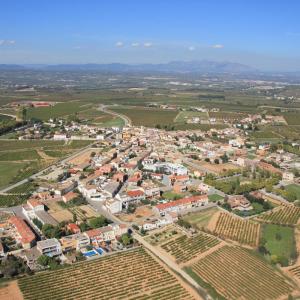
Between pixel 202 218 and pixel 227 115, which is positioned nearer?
pixel 202 218

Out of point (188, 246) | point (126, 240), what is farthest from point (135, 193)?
point (188, 246)

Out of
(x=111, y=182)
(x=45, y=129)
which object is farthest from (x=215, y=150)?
(x=45, y=129)

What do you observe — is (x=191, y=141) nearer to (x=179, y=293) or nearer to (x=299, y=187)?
(x=299, y=187)

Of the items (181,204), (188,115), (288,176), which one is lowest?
(181,204)

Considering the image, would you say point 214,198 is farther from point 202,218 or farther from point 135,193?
point 135,193

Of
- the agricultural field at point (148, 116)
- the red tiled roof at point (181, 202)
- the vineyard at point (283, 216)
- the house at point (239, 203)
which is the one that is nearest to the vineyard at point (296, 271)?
the vineyard at point (283, 216)

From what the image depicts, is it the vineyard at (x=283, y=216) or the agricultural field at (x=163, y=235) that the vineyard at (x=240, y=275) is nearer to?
the agricultural field at (x=163, y=235)
